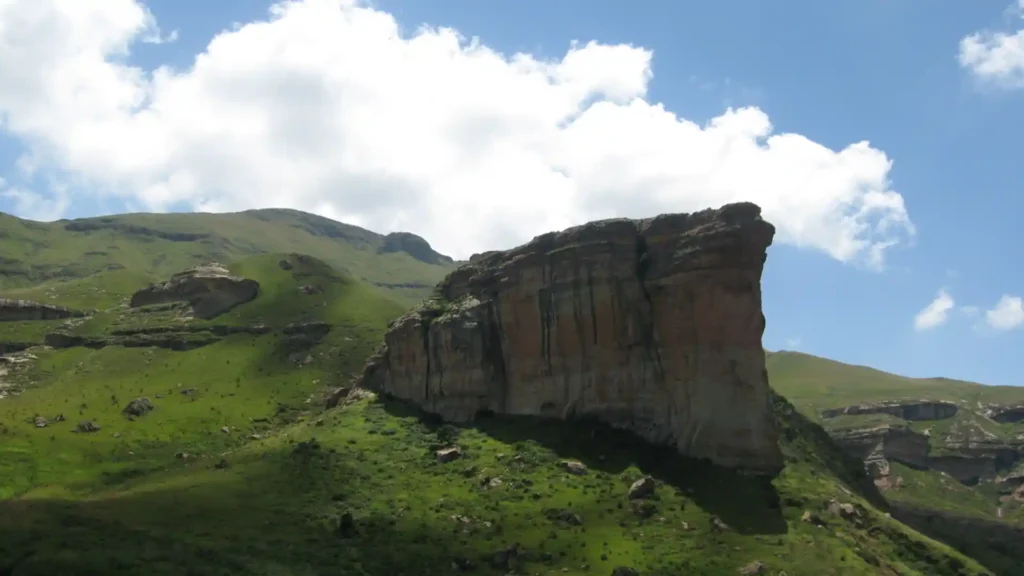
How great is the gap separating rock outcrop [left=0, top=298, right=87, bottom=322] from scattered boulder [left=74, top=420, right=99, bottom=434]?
70.2m

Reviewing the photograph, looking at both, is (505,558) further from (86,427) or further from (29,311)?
(29,311)

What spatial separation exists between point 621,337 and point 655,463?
13.8 meters

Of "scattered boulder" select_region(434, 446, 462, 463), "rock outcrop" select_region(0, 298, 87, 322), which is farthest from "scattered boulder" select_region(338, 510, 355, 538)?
"rock outcrop" select_region(0, 298, 87, 322)

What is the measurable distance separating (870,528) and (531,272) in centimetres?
4302

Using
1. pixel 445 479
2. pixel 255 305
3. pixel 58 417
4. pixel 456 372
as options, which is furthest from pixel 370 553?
pixel 255 305

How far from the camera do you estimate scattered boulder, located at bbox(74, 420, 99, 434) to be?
10542 centimetres

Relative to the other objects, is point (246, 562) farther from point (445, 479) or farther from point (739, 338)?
point (739, 338)

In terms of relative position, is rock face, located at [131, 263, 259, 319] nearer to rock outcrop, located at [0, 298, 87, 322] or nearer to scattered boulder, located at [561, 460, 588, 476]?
rock outcrop, located at [0, 298, 87, 322]

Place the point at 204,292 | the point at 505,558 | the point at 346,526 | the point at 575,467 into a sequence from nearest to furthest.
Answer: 1. the point at 505,558
2. the point at 346,526
3. the point at 575,467
4. the point at 204,292

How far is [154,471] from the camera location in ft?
311

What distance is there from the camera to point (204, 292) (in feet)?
562

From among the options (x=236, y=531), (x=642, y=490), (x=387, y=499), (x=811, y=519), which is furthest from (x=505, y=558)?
(x=811, y=519)

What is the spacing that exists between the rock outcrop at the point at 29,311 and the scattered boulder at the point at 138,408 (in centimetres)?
6204

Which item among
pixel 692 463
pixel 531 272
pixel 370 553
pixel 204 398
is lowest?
pixel 370 553
